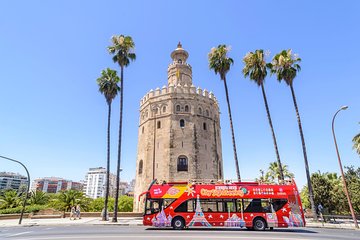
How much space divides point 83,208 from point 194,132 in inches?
832

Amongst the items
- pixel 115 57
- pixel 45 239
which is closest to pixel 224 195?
pixel 45 239

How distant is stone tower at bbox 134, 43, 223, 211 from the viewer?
93.7ft

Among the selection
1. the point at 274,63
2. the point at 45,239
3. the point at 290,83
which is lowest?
the point at 45,239

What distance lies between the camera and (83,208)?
118 ft

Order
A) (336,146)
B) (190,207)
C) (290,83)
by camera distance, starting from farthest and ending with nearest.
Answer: (290,83) < (336,146) < (190,207)

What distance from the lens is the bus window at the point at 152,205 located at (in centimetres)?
1542

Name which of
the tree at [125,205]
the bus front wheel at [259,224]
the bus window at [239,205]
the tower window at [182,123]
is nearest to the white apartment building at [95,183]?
the tree at [125,205]

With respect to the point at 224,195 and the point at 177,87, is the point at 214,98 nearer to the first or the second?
the point at 177,87

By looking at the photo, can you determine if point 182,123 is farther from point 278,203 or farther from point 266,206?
point 278,203

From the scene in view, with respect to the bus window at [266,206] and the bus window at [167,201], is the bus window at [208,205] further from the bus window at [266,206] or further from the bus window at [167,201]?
the bus window at [266,206]

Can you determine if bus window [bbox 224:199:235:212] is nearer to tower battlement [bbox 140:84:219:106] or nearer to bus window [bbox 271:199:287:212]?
bus window [bbox 271:199:287:212]

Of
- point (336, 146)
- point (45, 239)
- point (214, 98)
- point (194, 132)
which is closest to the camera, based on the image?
point (45, 239)

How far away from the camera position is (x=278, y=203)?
15.0 metres

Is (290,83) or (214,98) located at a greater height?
(214,98)
